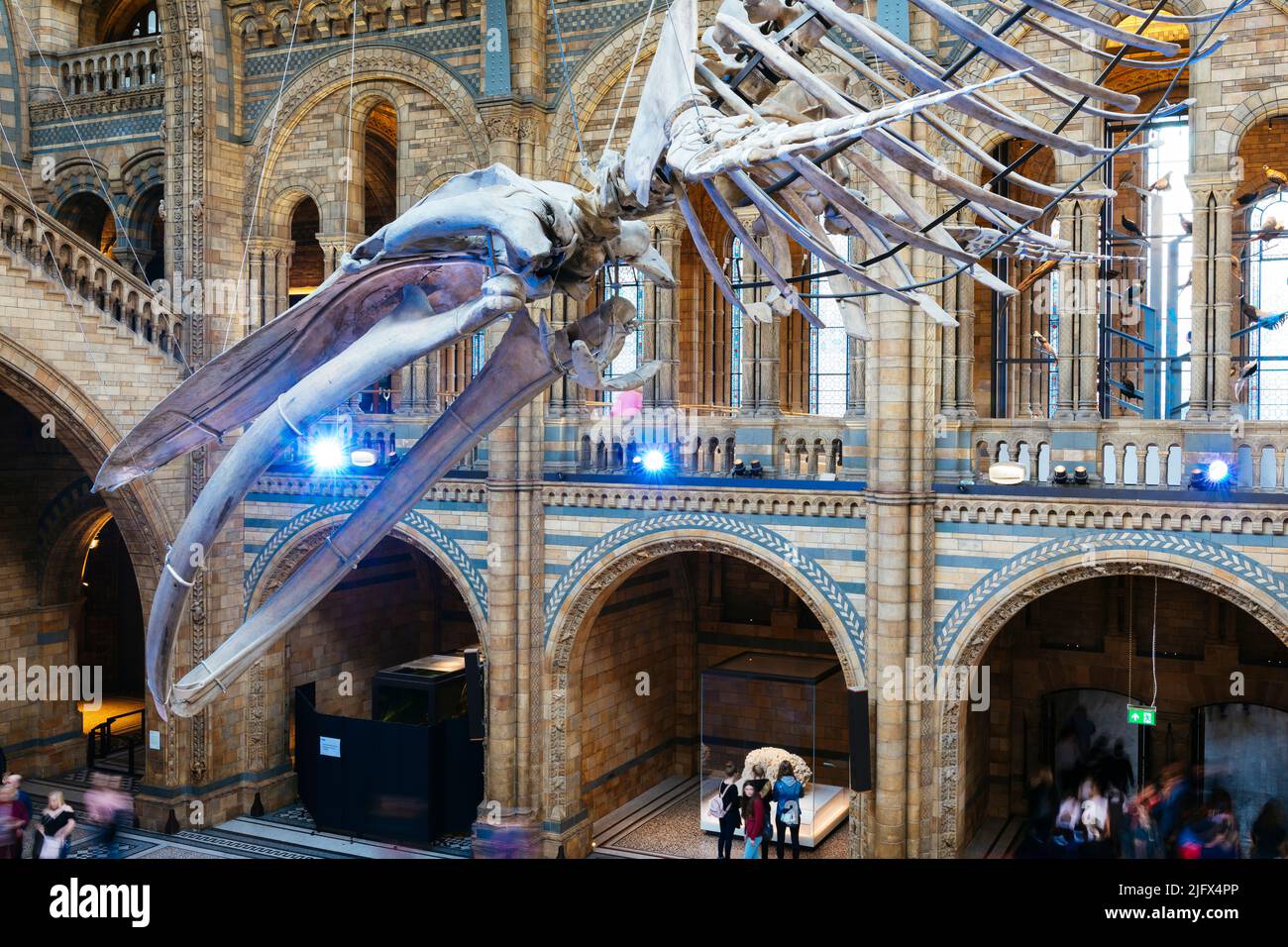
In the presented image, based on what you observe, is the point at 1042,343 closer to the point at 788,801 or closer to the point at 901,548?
the point at 901,548

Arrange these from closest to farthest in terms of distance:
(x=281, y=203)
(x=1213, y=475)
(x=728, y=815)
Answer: (x=1213, y=475) → (x=728, y=815) → (x=281, y=203)

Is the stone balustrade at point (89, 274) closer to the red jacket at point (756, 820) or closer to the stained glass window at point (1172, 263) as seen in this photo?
the red jacket at point (756, 820)

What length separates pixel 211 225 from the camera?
56.9 feet

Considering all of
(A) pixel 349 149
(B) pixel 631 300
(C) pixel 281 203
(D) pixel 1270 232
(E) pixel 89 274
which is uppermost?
(A) pixel 349 149

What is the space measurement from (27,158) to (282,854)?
1172 cm

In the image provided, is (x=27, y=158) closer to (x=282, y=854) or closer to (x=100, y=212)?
(x=100, y=212)

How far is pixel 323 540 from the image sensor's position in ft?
53.4

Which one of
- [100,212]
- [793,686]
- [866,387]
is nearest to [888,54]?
[866,387]

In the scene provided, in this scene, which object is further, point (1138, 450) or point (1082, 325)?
point (1082, 325)

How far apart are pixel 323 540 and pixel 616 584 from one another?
12.8 feet

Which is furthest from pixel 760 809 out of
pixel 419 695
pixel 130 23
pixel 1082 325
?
pixel 130 23

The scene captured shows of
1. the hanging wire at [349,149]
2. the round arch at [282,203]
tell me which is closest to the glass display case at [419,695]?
the hanging wire at [349,149]

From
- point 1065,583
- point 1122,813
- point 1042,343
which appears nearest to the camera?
point 1065,583

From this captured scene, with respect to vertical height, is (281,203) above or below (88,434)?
above
